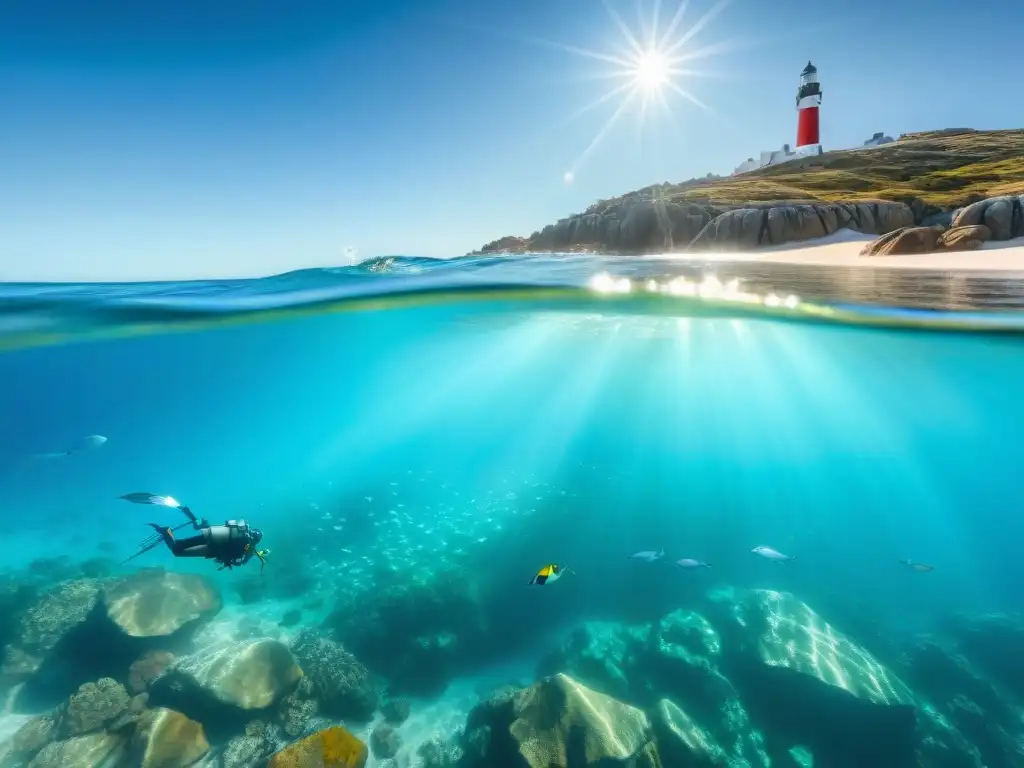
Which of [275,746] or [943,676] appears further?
[943,676]

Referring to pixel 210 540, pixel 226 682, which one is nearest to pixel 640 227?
pixel 226 682

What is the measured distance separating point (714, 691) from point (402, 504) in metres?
14.9

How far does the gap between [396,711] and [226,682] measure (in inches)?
106

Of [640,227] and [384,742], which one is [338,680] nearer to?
[384,742]

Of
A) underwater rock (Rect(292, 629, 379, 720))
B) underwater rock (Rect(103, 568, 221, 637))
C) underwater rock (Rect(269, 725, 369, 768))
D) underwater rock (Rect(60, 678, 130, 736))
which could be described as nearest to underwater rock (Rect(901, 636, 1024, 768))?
underwater rock (Rect(269, 725, 369, 768))

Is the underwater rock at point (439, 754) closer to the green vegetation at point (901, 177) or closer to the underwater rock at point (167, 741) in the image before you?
the underwater rock at point (167, 741)

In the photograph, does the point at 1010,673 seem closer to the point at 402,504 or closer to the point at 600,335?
the point at 600,335

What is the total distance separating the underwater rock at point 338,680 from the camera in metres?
7.62

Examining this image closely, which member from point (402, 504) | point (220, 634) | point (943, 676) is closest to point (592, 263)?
point (402, 504)

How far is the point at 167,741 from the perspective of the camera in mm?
6520

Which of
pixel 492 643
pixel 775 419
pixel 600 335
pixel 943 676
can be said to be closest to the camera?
pixel 943 676

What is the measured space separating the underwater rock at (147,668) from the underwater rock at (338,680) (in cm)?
211

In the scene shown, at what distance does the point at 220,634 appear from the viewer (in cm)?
953

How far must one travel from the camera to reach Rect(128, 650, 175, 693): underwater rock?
301 inches
